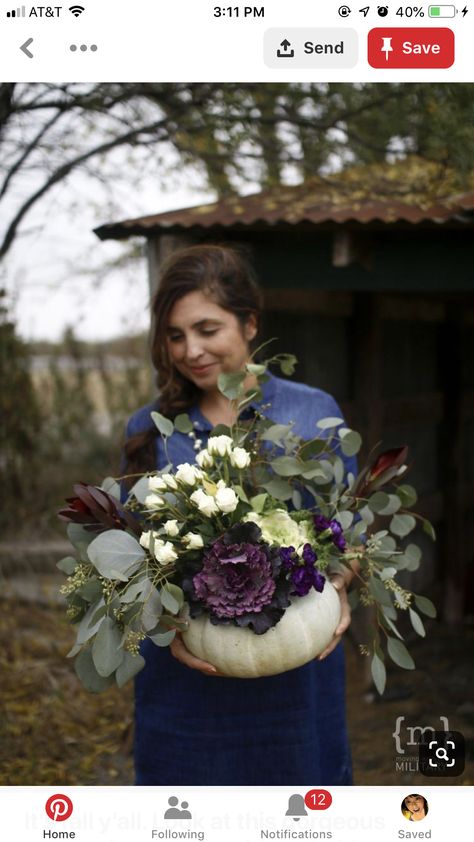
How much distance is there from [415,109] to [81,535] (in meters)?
1.97

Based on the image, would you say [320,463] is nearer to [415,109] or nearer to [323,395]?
[323,395]

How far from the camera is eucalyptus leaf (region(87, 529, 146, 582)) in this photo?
1266 mm

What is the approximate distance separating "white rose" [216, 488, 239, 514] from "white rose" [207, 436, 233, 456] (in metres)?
0.09

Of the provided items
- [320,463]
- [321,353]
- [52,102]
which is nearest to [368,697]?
[321,353]

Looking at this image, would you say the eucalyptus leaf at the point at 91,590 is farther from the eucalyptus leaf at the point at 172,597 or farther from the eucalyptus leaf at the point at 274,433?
the eucalyptus leaf at the point at 274,433

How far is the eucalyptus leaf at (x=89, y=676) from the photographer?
1322mm

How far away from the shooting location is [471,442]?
4.64m

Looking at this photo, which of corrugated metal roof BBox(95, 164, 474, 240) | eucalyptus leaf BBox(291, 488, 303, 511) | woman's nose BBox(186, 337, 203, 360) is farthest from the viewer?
corrugated metal roof BBox(95, 164, 474, 240)

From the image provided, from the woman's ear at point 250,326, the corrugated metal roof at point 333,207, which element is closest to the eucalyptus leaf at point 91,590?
the woman's ear at point 250,326

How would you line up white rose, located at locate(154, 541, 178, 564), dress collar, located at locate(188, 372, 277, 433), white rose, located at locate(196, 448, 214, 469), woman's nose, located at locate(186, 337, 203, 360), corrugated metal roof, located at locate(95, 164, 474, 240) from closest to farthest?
white rose, located at locate(154, 541, 178, 564) → white rose, located at locate(196, 448, 214, 469) → woman's nose, located at locate(186, 337, 203, 360) → dress collar, located at locate(188, 372, 277, 433) → corrugated metal roof, located at locate(95, 164, 474, 240)

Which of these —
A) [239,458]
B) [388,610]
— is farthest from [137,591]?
[388,610]

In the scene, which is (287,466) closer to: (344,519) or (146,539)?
(344,519)
